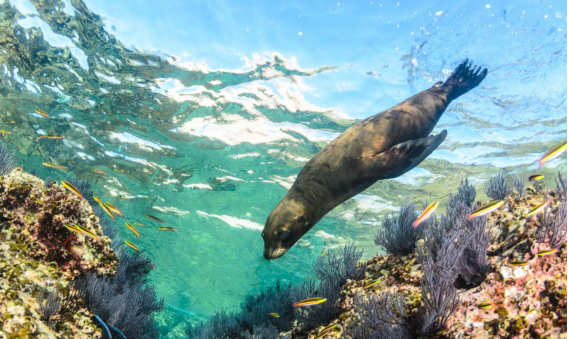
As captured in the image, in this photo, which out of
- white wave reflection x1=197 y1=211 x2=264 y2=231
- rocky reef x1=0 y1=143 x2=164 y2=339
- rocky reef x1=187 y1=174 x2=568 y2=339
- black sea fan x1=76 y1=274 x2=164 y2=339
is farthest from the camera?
white wave reflection x1=197 y1=211 x2=264 y2=231

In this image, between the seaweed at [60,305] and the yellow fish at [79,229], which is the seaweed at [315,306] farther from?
the yellow fish at [79,229]

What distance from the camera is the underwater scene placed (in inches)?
118

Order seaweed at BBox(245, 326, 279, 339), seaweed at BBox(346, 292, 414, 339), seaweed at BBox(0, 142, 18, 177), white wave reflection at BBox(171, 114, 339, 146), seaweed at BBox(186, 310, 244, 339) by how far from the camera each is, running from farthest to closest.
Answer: white wave reflection at BBox(171, 114, 339, 146), seaweed at BBox(186, 310, 244, 339), seaweed at BBox(245, 326, 279, 339), seaweed at BBox(0, 142, 18, 177), seaweed at BBox(346, 292, 414, 339)

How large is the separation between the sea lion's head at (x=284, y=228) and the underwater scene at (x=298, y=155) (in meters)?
0.03

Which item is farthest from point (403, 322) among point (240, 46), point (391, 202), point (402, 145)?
point (391, 202)

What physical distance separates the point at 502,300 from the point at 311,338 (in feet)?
7.84

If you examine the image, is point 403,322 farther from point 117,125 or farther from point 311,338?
point 117,125

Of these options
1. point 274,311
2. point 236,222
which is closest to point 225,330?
point 274,311

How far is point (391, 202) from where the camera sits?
603 inches

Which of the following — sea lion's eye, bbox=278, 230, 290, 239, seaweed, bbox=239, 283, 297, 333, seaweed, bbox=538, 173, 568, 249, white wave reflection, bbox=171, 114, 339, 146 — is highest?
white wave reflection, bbox=171, 114, 339, 146

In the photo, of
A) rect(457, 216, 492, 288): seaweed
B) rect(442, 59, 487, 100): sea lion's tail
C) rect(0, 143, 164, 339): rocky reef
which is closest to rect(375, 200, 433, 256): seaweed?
rect(457, 216, 492, 288): seaweed

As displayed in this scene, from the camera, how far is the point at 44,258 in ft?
11.8

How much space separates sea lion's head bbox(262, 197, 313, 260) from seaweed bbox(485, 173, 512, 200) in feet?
11.6

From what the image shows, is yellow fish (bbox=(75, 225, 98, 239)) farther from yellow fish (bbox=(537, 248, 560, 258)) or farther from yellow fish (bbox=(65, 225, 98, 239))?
yellow fish (bbox=(537, 248, 560, 258))
